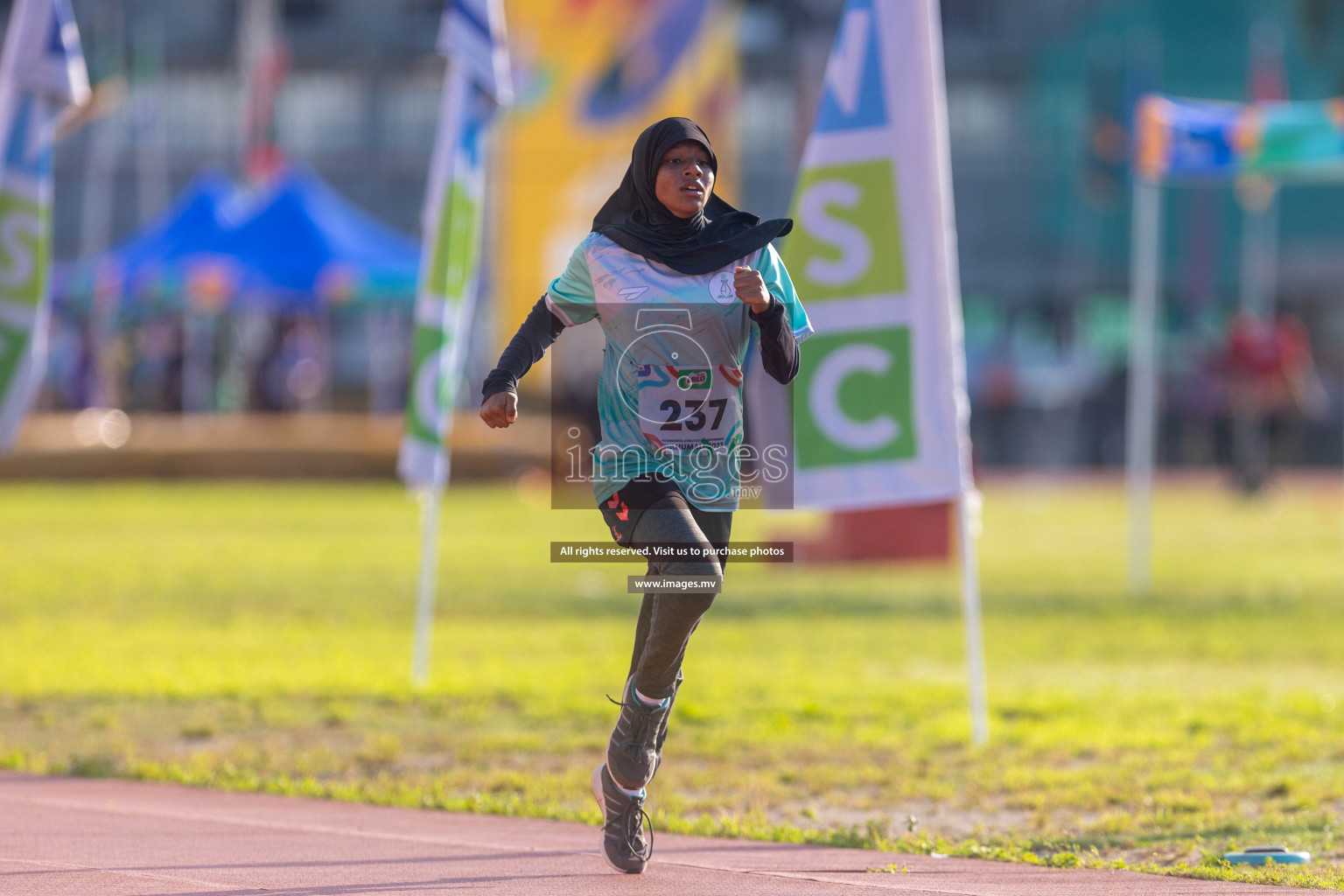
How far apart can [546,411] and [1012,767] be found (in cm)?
2318

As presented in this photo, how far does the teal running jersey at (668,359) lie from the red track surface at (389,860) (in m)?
1.13

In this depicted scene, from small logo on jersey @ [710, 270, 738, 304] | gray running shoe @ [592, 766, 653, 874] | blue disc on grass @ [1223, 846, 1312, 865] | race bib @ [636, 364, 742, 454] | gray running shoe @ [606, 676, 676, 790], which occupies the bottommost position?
blue disc on grass @ [1223, 846, 1312, 865]

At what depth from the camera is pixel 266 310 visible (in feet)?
127

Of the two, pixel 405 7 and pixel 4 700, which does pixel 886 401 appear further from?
pixel 405 7

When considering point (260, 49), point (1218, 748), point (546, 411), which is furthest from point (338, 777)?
point (260, 49)

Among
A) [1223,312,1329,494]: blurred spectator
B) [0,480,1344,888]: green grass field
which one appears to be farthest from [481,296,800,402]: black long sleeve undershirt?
Result: [1223,312,1329,494]: blurred spectator

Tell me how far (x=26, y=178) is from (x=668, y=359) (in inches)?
251

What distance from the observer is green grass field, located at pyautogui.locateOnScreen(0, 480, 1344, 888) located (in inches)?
274

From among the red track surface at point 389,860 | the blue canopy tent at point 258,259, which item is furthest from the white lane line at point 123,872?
the blue canopy tent at point 258,259

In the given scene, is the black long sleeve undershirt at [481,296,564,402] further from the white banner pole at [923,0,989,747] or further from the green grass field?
the white banner pole at [923,0,989,747]

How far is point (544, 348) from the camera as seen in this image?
5.58 meters

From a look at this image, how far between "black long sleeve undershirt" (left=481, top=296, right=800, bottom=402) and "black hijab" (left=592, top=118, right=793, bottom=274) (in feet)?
0.62

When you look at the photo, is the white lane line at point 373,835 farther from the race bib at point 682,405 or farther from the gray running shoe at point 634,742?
the race bib at point 682,405

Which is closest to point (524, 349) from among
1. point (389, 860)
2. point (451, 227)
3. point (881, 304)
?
point (389, 860)
